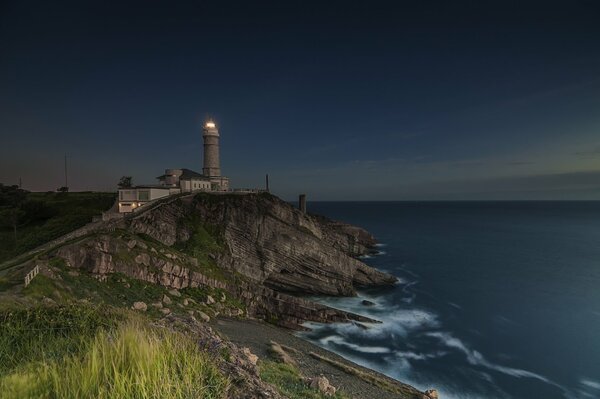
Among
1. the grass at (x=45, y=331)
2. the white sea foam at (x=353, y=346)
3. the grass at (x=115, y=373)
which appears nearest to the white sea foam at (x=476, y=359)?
the white sea foam at (x=353, y=346)

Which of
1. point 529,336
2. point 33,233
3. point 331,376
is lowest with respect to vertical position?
point 529,336

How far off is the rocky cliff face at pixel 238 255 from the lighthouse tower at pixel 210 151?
19.7 m

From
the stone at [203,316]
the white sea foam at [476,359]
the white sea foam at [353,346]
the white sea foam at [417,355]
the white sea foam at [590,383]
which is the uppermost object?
the stone at [203,316]

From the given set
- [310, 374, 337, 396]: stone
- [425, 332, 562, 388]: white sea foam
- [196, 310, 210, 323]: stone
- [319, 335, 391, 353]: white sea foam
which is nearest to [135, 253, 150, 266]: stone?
[196, 310, 210, 323]: stone

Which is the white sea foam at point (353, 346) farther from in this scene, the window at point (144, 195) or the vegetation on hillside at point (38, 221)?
the vegetation on hillside at point (38, 221)

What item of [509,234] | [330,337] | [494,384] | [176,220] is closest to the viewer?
[494,384]

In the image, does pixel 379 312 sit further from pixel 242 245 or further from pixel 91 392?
pixel 91 392

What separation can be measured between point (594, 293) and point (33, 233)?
92679mm

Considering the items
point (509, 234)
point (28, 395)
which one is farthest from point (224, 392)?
point (509, 234)

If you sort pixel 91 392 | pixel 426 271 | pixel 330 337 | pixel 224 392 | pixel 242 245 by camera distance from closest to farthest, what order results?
pixel 91 392
pixel 224 392
pixel 330 337
pixel 242 245
pixel 426 271

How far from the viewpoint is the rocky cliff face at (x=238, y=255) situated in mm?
30250

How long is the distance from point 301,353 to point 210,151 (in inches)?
2243

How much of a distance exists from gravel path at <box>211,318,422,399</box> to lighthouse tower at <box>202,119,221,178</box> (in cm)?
4575

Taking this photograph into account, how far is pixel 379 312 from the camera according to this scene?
4241 cm
